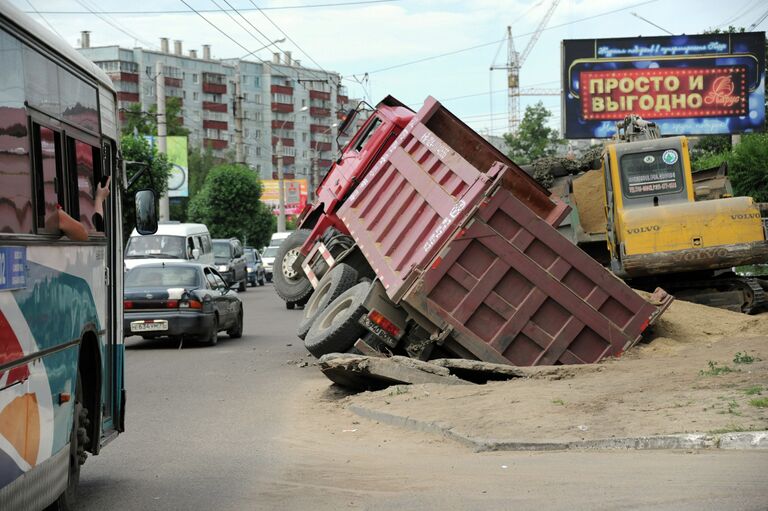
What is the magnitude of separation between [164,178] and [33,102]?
129ft

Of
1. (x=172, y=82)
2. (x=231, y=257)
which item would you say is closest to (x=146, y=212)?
(x=231, y=257)

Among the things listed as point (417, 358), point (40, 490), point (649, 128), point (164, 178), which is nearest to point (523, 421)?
point (417, 358)

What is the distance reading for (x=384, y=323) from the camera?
13562 mm

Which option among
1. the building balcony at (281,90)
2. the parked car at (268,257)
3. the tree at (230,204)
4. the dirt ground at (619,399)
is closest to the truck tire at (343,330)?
the dirt ground at (619,399)

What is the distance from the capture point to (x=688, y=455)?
8180mm

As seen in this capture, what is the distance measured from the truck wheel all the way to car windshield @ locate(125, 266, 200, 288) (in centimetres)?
327

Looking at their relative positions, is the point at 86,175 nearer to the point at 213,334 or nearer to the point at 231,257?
the point at 213,334

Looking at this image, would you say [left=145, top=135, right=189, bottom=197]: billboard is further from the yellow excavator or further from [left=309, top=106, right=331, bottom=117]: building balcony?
[left=309, top=106, right=331, bottom=117]: building balcony

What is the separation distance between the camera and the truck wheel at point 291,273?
23297mm

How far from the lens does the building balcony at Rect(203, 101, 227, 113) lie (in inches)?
4719

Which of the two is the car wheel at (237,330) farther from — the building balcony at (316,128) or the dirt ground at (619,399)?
the building balcony at (316,128)

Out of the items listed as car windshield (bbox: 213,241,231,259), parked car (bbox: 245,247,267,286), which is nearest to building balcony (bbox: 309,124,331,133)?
parked car (bbox: 245,247,267,286)

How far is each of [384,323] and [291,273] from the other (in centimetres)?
1028

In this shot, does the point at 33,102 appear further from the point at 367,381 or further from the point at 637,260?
the point at 637,260
